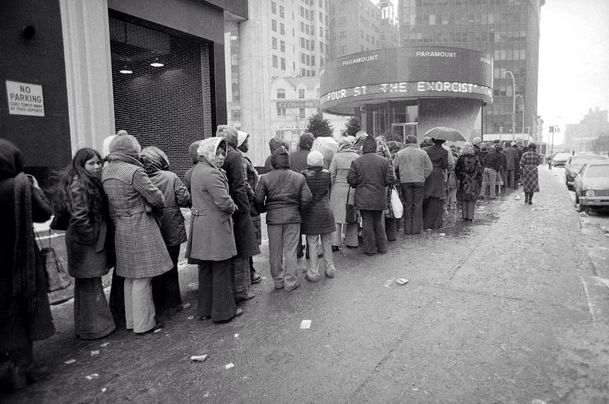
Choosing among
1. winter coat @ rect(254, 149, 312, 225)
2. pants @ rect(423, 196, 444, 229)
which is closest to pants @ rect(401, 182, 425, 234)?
pants @ rect(423, 196, 444, 229)

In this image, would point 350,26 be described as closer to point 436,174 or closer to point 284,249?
point 436,174

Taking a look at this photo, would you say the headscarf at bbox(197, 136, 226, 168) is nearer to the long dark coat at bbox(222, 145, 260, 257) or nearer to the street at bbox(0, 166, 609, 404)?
the long dark coat at bbox(222, 145, 260, 257)

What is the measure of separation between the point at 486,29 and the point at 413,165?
354 ft

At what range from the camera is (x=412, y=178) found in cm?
941

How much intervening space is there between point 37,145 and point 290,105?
224 ft

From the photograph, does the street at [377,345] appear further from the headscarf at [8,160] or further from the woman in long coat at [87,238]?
the headscarf at [8,160]

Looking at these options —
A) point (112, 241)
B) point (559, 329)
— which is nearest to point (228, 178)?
point (112, 241)

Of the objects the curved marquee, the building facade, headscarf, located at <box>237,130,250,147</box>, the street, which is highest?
the curved marquee

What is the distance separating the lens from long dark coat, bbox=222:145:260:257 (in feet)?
17.5

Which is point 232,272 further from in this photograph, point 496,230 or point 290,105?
point 290,105

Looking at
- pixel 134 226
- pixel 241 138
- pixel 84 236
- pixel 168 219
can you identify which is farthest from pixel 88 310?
pixel 241 138

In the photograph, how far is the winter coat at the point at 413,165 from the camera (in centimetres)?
935

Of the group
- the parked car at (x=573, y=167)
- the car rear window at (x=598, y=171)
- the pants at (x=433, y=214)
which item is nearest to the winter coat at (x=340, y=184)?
the pants at (x=433, y=214)

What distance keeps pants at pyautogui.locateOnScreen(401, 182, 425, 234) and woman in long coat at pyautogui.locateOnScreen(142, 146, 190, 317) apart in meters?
5.70
